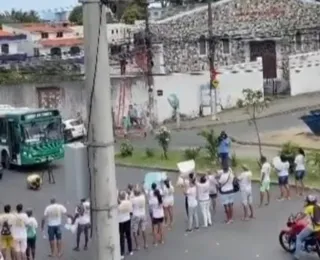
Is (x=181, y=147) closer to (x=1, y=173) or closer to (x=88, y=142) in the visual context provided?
(x=1, y=173)

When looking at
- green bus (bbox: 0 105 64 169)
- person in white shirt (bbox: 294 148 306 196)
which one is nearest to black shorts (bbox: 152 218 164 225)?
person in white shirt (bbox: 294 148 306 196)

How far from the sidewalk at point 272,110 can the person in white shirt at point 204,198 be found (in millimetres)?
18126

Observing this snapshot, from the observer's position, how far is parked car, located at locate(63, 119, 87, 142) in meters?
35.5

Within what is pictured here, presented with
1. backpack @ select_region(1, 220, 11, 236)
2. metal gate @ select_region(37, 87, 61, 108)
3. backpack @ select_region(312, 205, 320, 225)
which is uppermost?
metal gate @ select_region(37, 87, 61, 108)

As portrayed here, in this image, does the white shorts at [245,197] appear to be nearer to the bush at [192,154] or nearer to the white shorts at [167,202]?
the white shorts at [167,202]

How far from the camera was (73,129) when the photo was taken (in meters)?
36.0

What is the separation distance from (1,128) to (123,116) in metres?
8.35

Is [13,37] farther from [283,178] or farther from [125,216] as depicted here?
[125,216]

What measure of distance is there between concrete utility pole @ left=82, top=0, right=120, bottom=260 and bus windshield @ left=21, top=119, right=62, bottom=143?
2312 centimetres

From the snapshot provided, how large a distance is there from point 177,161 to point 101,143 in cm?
2181

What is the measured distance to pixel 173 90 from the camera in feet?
133

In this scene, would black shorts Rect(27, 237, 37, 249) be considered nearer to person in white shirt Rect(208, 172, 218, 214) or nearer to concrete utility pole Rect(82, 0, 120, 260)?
person in white shirt Rect(208, 172, 218, 214)

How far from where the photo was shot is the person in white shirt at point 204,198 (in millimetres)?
19500

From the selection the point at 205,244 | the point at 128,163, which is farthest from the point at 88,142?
the point at 128,163
